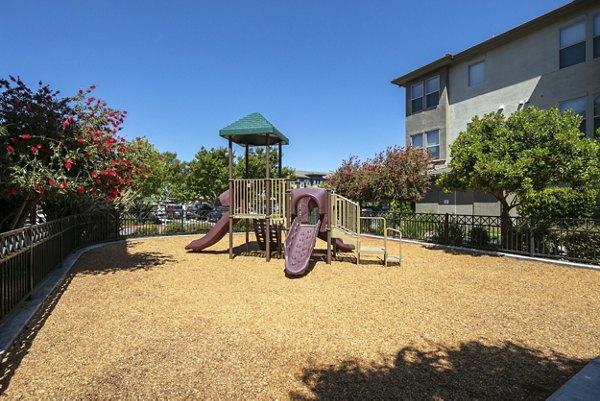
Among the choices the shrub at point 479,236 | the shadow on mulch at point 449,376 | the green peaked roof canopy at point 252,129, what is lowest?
the shadow on mulch at point 449,376

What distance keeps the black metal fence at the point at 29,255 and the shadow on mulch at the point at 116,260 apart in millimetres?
636

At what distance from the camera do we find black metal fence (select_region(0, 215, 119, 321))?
4.74 meters

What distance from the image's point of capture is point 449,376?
3604 millimetres

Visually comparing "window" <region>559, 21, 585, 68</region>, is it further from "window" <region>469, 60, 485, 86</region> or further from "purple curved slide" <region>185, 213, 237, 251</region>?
"purple curved slide" <region>185, 213, 237, 251</region>

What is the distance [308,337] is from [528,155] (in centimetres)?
918

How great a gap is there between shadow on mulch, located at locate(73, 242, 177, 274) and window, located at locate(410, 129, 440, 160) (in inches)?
653

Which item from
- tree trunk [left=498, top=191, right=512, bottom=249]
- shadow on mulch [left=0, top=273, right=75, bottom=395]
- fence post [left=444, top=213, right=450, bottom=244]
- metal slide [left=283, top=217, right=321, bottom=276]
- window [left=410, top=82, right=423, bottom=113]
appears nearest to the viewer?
shadow on mulch [left=0, top=273, right=75, bottom=395]

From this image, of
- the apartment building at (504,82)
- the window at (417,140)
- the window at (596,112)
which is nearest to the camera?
the window at (596,112)

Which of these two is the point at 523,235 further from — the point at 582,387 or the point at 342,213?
the point at 582,387

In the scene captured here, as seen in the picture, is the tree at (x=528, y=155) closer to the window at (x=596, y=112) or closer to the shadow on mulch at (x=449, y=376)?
the window at (x=596, y=112)

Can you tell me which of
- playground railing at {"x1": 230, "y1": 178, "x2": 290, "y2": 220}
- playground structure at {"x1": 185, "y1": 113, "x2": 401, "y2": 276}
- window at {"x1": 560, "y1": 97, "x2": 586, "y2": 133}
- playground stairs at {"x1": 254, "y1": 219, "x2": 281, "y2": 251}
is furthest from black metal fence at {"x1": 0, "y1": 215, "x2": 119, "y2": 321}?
window at {"x1": 560, "y1": 97, "x2": 586, "y2": 133}

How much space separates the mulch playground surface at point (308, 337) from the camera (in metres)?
3.40

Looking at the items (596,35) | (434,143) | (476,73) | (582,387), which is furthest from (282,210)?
(596,35)

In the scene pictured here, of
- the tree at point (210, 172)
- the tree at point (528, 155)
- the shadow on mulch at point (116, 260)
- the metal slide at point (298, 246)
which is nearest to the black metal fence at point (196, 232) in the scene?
the shadow on mulch at point (116, 260)
